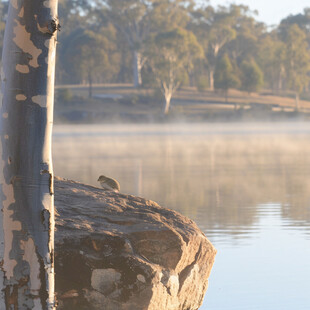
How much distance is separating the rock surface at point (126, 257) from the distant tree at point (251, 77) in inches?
3096

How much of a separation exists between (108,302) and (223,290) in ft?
5.00

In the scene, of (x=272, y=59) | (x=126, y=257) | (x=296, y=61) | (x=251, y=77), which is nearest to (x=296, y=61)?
(x=296, y=61)

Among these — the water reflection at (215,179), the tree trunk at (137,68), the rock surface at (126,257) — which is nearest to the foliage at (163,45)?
the tree trunk at (137,68)

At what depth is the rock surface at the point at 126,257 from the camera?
5.22 meters

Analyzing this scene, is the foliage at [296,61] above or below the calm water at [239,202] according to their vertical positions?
above

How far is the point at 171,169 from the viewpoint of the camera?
66.4 ft

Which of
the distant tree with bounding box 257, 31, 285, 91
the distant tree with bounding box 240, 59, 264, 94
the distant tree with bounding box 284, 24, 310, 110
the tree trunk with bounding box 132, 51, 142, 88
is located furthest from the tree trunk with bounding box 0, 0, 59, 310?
the distant tree with bounding box 257, 31, 285, 91

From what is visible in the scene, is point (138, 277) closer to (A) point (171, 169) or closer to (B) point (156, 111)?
(A) point (171, 169)

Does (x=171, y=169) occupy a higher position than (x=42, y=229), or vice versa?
(x=42, y=229)

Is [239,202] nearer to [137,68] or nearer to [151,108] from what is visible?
[151,108]

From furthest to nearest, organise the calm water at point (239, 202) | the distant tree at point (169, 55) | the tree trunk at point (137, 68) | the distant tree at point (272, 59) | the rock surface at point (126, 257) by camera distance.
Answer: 1. the distant tree at point (272, 59)
2. the tree trunk at point (137, 68)
3. the distant tree at point (169, 55)
4. the calm water at point (239, 202)
5. the rock surface at point (126, 257)

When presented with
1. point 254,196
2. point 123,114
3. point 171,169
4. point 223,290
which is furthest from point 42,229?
point 123,114

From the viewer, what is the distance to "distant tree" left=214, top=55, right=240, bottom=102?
268 ft

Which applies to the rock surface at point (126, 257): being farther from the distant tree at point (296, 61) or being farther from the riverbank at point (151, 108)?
the distant tree at point (296, 61)
